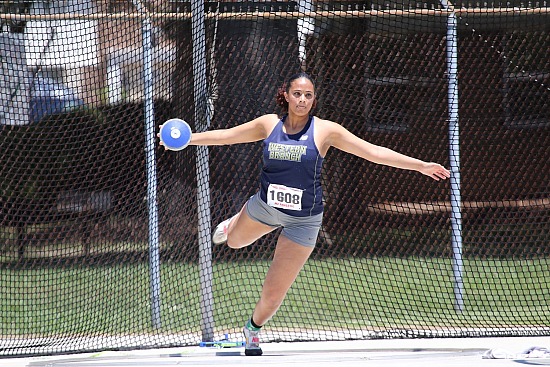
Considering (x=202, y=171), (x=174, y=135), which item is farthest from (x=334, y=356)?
(x=174, y=135)

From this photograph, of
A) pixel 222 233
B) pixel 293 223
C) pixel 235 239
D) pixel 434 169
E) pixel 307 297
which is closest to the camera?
pixel 434 169

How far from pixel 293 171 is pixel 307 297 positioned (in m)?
2.88

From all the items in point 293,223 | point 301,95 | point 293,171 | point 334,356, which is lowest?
point 334,356

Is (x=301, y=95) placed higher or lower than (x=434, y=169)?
higher

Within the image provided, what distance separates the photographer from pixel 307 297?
26.2ft

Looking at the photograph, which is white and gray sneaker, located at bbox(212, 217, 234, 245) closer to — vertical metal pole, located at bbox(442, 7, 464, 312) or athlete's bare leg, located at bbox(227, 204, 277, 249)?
athlete's bare leg, located at bbox(227, 204, 277, 249)

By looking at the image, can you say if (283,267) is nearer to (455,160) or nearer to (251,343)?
(251,343)

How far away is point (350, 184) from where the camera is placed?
811 cm

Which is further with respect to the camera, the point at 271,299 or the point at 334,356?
the point at 334,356

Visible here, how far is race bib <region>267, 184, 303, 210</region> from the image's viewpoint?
212 inches

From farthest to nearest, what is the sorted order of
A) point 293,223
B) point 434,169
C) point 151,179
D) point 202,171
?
1. point 151,179
2. point 202,171
3. point 293,223
4. point 434,169

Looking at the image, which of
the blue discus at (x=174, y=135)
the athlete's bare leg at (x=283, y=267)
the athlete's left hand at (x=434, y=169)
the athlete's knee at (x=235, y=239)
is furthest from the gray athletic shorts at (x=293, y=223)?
the athlete's left hand at (x=434, y=169)

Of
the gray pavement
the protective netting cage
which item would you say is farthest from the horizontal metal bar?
the gray pavement

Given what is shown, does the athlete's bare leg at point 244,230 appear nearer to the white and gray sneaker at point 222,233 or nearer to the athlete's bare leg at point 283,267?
the white and gray sneaker at point 222,233
